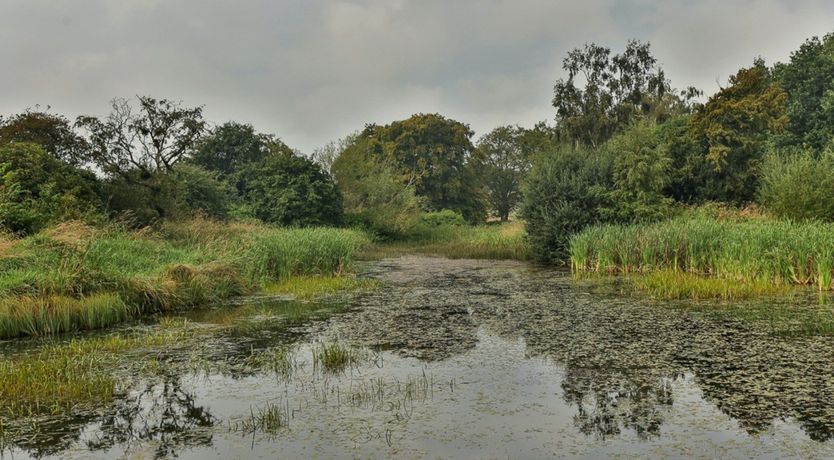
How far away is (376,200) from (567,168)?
17.0 metres

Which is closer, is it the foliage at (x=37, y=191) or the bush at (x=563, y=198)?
the foliage at (x=37, y=191)

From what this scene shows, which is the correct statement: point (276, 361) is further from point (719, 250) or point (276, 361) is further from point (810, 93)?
point (810, 93)

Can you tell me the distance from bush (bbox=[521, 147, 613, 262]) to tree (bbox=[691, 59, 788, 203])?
544 cm

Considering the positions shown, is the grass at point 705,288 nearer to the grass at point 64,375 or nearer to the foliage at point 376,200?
the grass at point 64,375

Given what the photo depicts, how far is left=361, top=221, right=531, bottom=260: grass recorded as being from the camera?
2612cm

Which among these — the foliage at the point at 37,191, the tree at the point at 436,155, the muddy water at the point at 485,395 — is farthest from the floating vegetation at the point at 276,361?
the tree at the point at 436,155

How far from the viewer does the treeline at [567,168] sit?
59.0 feet

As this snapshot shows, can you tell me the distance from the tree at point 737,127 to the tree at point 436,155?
26694mm

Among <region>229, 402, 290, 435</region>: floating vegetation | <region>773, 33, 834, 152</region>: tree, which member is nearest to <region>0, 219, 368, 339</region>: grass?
<region>229, 402, 290, 435</region>: floating vegetation

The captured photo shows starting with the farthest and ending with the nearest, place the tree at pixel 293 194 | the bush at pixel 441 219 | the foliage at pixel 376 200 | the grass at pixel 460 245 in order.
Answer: the bush at pixel 441 219 < the foliage at pixel 376 200 < the tree at pixel 293 194 < the grass at pixel 460 245

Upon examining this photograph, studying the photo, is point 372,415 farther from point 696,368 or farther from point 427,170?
point 427,170

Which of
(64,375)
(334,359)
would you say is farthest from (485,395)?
(64,375)

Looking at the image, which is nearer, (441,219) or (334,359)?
(334,359)

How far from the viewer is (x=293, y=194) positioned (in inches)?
1238
